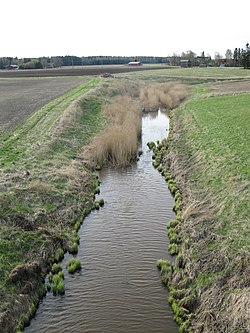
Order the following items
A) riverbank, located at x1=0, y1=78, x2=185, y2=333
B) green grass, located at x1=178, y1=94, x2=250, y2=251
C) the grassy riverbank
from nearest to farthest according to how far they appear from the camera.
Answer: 1. the grassy riverbank
2. riverbank, located at x1=0, y1=78, x2=185, y2=333
3. green grass, located at x1=178, y1=94, x2=250, y2=251

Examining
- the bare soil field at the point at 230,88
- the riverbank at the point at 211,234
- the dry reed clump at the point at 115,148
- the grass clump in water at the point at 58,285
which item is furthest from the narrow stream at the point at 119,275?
the bare soil field at the point at 230,88

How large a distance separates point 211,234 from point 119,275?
10.8 ft

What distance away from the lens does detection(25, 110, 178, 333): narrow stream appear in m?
10.2

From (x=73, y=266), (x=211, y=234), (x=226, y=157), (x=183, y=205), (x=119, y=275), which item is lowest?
(x=119, y=275)

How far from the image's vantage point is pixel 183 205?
16.6 m

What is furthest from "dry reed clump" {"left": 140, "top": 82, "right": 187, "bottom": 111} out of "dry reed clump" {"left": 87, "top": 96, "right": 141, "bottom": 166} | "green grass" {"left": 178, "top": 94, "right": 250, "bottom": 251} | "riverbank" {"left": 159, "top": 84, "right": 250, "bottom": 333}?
"riverbank" {"left": 159, "top": 84, "right": 250, "bottom": 333}

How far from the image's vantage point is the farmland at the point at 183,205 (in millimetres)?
10258

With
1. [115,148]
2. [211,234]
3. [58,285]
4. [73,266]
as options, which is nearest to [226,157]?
[211,234]

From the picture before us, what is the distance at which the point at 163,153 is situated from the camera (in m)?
25.6

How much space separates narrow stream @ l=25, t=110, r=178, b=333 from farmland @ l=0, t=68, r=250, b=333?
2.14 feet

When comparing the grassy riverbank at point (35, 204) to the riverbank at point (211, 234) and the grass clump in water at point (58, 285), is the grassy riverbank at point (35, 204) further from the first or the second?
the riverbank at point (211, 234)

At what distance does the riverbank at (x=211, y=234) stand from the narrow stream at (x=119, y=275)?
1.91 ft

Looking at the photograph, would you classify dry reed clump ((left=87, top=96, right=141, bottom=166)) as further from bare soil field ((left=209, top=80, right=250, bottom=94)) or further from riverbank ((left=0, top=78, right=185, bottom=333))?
bare soil field ((left=209, top=80, right=250, bottom=94))

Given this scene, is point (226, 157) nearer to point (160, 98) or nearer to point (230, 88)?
point (160, 98)
